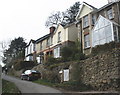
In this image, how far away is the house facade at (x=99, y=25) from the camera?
20688 millimetres

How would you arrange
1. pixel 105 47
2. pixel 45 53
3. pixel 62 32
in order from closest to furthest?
1. pixel 105 47
2. pixel 62 32
3. pixel 45 53

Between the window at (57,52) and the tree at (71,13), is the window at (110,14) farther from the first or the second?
the tree at (71,13)

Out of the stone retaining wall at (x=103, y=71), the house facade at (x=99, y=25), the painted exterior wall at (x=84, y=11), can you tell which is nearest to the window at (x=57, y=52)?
the house facade at (x=99, y=25)

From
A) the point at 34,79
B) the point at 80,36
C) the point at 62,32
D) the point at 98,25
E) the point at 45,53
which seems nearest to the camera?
the point at 98,25

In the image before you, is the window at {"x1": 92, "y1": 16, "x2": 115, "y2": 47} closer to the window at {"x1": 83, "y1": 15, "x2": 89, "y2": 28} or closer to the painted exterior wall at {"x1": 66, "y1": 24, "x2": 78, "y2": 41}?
the window at {"x1": 83, "y1": 15, "x2": 89, "y2": 28}

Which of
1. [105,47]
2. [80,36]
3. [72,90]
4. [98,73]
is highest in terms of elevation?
[80,36]

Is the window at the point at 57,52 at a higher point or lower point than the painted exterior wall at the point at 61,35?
lower

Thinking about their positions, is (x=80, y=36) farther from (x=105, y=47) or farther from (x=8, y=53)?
(x=8, y=53)

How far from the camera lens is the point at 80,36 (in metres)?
27.8

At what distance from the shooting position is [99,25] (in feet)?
73.9

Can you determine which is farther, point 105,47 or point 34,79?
point 34,79

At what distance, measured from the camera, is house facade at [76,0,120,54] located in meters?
20.7

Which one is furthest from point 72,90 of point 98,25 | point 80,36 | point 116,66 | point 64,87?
point 80,36

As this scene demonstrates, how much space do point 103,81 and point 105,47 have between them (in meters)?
4.09
